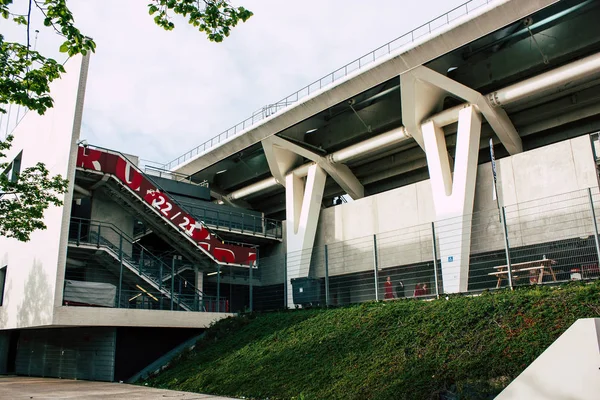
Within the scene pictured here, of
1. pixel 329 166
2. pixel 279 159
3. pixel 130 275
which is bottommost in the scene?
pixel 130 275

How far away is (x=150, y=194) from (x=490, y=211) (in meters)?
13.8

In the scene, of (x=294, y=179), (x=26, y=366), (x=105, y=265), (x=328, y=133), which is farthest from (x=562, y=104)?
(x=26, y=366)

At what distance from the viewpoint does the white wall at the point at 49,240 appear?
678 inches

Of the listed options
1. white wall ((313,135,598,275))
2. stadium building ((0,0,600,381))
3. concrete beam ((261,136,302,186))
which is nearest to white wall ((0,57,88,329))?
stadium building ((0,0,600,381))

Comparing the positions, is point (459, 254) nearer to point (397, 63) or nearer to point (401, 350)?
point (397, 63)

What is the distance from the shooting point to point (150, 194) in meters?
21.3

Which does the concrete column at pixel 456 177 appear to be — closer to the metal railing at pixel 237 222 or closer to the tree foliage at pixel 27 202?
the metal railing at pixel 237 222

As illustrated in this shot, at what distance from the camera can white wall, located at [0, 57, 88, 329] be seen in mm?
17219

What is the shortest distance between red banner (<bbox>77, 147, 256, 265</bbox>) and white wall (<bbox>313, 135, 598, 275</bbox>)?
226 inches

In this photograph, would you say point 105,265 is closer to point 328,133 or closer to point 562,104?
point 328,133

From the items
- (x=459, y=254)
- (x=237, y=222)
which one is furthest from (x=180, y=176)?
(x=459, y=254)

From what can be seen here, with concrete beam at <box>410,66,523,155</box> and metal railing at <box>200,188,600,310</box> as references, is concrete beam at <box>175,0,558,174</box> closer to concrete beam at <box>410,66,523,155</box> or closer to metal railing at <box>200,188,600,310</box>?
concrete beam at <box>410,66,523,155</box>

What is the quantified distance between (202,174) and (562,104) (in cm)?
2267

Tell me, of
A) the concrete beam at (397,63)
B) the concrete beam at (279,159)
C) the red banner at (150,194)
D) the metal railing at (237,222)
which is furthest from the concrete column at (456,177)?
the metal railing at (237,222)
